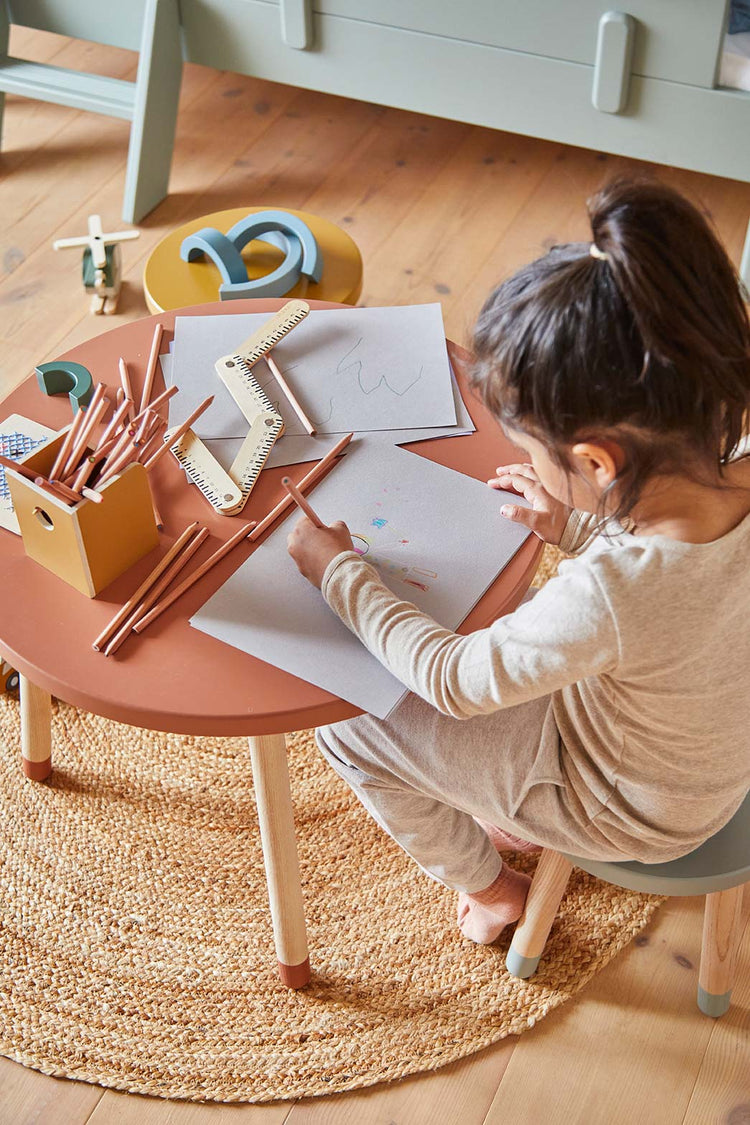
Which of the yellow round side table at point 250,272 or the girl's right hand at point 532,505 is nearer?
the girl's right hand at point 532,505

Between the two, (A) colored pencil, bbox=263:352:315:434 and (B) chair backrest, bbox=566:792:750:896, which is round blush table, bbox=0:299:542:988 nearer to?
(A) colored pencil, bbox=263:352:315:434

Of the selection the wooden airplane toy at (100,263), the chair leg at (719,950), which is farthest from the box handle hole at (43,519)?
the wooden airplane toy at (100,263)

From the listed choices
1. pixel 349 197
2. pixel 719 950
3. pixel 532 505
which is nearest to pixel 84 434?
pixel 532 505

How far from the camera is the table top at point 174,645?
896 mm

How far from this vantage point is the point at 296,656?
3.04 feet

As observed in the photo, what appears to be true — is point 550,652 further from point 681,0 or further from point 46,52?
point 46,52

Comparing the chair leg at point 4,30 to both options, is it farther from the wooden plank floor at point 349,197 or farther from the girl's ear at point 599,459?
the girl's ear at point 599,459

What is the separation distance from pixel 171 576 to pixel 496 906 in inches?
21.4

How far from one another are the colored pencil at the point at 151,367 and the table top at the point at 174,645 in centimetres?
7

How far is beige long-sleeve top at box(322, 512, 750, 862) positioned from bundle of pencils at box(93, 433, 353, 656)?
0.10 m

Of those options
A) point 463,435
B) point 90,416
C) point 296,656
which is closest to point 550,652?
point 296,656

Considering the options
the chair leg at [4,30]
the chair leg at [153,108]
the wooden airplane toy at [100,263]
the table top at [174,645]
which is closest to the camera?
the table top at [174,645]

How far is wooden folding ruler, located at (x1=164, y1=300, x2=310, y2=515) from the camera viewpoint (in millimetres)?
1040

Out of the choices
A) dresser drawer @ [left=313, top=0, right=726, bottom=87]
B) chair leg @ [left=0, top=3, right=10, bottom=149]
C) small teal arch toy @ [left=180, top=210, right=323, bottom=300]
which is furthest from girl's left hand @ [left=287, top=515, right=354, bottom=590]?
chair leg @ [left=0, top=3, right=10, bottom=149]
